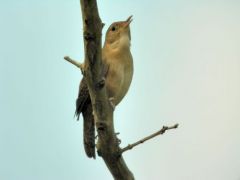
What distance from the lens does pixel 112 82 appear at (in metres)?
6.58

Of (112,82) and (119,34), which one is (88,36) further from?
(119,34)

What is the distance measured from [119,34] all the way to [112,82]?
1.16 meters

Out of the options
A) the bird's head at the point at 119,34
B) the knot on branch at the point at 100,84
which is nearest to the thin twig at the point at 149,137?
the knot on branch at the point at 100,84

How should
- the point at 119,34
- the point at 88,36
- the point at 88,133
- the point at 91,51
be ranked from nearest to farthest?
the point at 88,36 → the point at 91,51 → the point at 88,133 → the point at 119,34

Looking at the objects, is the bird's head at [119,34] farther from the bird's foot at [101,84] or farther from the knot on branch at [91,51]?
the knot on branch at [91,51]

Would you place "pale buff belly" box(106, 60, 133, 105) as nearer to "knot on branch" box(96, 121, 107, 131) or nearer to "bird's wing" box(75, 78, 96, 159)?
"bird's wing" box(75, 78, 96, 159)

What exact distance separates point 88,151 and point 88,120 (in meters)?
0.52

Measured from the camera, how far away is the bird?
6.34 metres

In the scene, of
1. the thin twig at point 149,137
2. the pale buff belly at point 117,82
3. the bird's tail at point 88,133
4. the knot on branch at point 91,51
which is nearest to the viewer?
the knot on branch at point 91,51

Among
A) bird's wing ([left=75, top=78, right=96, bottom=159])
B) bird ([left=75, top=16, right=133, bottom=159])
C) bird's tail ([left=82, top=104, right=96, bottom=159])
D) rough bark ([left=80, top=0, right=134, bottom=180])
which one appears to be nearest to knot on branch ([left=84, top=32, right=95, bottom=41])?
rough bark ([left=80, top=0, right=134, bottom=180])

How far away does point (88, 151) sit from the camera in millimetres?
6102

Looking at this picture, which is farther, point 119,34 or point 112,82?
point 119,34

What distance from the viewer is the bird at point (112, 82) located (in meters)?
6.34

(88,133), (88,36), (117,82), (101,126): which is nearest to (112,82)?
(117,82)
